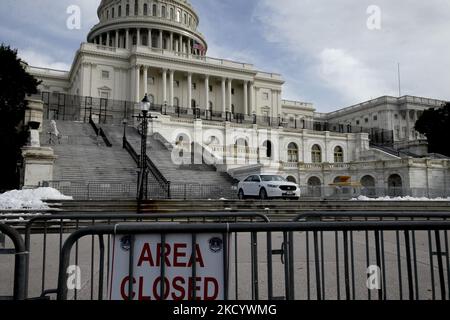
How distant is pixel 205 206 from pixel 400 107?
3024 inches

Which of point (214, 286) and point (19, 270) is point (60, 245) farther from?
point (214, 286)

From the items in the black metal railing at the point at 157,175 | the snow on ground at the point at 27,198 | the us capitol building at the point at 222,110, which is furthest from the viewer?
the us capitol building at the point at 222,110

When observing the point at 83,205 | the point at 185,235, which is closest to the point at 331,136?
the point at 83,205

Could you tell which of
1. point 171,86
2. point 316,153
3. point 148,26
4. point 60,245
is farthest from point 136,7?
point 60,245

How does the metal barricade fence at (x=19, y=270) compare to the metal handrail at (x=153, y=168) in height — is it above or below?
below

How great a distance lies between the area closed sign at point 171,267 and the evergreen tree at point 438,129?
5608 centimetres

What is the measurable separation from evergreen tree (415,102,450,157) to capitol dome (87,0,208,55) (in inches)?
2004

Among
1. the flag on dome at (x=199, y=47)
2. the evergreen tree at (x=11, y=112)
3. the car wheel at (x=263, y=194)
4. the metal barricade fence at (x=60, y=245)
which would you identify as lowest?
the metal barricade fence at (x=60, y=245)

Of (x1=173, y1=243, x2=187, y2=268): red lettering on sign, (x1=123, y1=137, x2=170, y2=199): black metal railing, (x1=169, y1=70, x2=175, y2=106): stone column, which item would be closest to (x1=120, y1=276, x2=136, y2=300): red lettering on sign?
(x1=173, y1=243, x2=187, y2=268): red lettering on sign

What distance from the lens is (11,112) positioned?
25156 mm

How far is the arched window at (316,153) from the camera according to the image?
175ft

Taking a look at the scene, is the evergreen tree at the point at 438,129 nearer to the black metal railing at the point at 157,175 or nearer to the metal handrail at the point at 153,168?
the metal handrail at the point at 153,168

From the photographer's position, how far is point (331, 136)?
2132 inches

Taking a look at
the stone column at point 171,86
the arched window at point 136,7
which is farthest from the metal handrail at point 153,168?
the arched window at point 136,7
